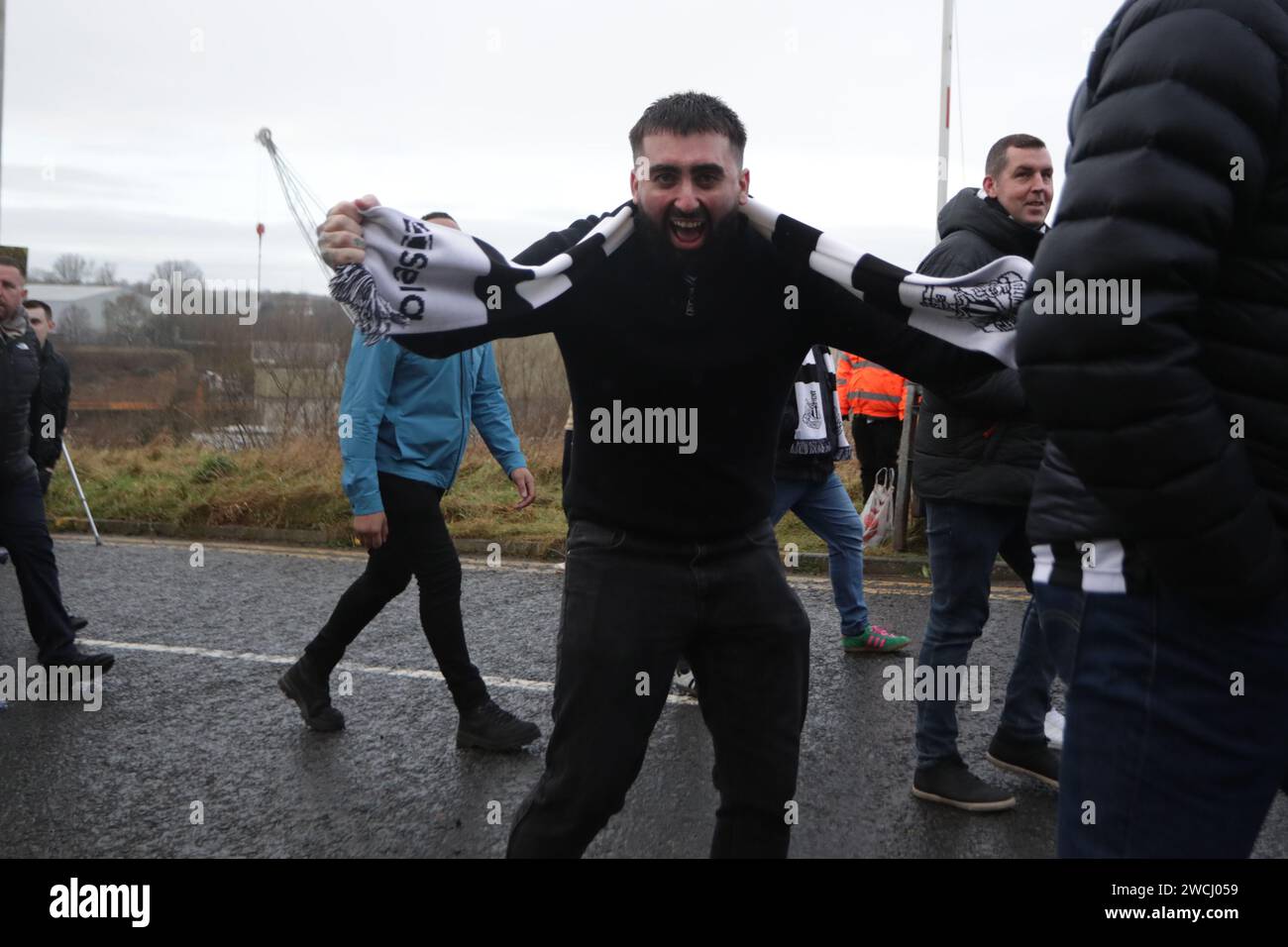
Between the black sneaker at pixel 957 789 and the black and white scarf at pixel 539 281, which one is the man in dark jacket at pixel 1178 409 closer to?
the black and white scarf at pixel 539 281

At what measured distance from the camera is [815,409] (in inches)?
227

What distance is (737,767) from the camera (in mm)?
2572

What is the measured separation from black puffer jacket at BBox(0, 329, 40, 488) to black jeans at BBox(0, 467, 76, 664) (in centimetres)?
7

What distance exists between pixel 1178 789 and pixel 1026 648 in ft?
8.81

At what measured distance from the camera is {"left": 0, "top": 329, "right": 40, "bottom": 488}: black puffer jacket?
5.85 m

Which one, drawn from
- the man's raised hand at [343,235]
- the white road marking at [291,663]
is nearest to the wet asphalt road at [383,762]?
the white road marking at [291,663]

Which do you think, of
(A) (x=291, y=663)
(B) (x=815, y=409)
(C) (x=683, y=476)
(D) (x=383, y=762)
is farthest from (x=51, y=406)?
(C) (x=683, y=476)

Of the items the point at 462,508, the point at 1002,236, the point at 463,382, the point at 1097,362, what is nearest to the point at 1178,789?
the point at 1097,362

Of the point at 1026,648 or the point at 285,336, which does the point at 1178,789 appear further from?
the point at 285,336

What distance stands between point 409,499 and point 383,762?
3.48 feet

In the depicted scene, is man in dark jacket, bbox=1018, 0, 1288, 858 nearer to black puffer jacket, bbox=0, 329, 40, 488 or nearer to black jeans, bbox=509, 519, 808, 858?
black jeans, bbox=509, 519, 808, 858

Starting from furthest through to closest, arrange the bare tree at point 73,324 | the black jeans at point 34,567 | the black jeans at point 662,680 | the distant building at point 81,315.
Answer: the bare tree at point 73,324 → the distant building at point 81,315 → the black jeans at point 34,567 → the black jeans at point 662,680

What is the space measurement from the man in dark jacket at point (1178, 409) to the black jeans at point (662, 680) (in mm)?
908

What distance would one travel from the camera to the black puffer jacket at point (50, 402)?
872 centimetres
